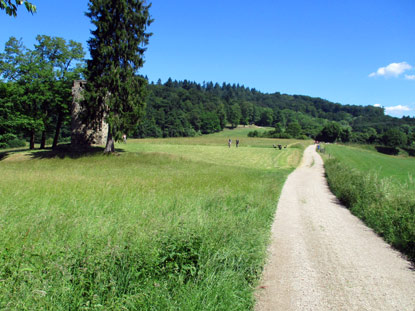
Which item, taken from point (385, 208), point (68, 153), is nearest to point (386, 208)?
point (385, 208)

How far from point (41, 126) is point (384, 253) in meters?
34.9

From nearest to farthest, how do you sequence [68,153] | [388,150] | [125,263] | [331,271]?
[125,263]
[331,271]
[68,153]
[388,150]

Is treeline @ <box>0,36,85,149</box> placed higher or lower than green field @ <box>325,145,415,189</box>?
higher

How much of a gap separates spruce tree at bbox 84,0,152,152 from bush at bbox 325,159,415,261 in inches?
818

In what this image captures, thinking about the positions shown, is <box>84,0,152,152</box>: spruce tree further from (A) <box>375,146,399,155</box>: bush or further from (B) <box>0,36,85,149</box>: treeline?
(A) <box>375,146,399,155</box>: bush

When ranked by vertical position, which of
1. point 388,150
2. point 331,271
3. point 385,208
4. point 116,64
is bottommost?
point 331,271

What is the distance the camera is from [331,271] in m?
5.84

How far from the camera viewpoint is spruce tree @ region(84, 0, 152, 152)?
1031 inches

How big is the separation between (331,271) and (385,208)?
19.4 feet

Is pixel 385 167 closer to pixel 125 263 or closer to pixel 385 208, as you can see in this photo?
pixel 385 208

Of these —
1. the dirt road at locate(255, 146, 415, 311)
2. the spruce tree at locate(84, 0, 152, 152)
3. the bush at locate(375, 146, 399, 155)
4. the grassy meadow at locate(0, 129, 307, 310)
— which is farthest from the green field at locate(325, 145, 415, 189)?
the bush at locate(375, 146, 399, 155)

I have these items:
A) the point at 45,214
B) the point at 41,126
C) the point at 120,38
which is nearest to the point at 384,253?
the point at 45,214

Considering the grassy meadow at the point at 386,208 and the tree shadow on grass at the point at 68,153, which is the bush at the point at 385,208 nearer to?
the grassy meadow at the point at 386,208

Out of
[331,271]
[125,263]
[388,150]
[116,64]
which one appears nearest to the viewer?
[125,263]
